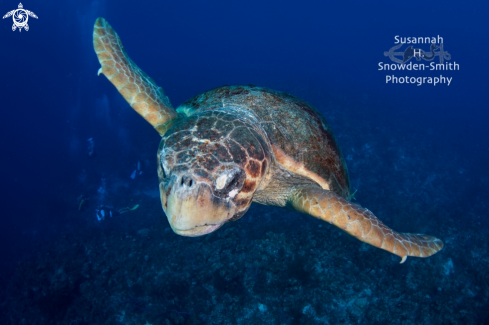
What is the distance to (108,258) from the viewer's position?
28.5 ft

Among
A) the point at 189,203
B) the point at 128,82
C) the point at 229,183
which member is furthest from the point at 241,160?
the point at 128,82

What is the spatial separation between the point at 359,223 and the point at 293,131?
1.39 m

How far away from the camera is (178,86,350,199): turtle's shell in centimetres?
301

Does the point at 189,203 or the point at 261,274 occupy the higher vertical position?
the point at 189,203

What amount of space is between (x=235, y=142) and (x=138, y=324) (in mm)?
6876

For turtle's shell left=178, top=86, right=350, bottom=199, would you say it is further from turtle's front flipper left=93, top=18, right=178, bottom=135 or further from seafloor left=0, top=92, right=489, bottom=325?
seafloor left=0, top=92, right=489, bottom=325

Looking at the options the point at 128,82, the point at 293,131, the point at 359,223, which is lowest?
the point at 359,223

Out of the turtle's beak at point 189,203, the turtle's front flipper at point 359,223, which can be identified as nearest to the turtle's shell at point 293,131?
the turtle's front flipper at point 359,223

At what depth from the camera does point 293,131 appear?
3.18m

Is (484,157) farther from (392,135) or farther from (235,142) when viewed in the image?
(235,142)

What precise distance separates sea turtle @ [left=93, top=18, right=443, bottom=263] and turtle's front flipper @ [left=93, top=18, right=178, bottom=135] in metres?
0.01

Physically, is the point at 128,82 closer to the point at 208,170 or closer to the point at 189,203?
the point at 208,170

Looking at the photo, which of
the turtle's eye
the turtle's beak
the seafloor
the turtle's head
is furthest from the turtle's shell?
the seafloor

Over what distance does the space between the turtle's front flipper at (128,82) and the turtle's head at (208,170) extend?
1.36m
